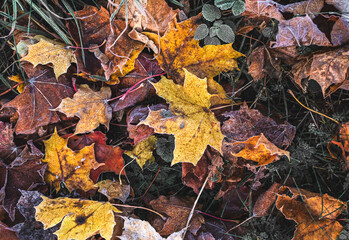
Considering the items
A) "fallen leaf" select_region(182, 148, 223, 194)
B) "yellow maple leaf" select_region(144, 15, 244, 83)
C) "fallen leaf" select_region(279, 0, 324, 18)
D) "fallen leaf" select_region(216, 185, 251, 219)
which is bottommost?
"fallen leaf" select_region(216, 185, 251, 219)

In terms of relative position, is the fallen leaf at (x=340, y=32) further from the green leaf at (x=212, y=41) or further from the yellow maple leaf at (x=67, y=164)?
the yellow maple leaf at (x=67, y=164)

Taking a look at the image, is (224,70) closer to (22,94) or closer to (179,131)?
(179,131)

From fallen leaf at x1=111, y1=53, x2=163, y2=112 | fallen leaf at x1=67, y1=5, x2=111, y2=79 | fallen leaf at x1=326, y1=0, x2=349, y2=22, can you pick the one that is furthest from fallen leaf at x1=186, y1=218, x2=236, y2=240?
fallen leaf at x1=326, y1=0, x2=349, y2=22

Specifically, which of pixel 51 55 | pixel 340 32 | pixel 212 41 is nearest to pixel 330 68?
pixel 340 32

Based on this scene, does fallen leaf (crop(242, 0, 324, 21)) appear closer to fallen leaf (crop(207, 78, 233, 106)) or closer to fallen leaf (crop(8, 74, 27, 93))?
fallen leaf (crop(207, 78, 233, 106))

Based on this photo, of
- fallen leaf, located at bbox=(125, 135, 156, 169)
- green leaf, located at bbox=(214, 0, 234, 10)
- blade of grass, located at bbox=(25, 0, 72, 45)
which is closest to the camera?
green leaf, located at bbox=(214, 0, 234, 10)

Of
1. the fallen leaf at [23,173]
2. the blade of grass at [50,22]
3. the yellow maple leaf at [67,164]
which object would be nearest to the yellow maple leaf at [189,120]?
the yellow maple leaf at [67,164]

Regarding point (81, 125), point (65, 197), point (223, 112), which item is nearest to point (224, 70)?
point (223, 112)
